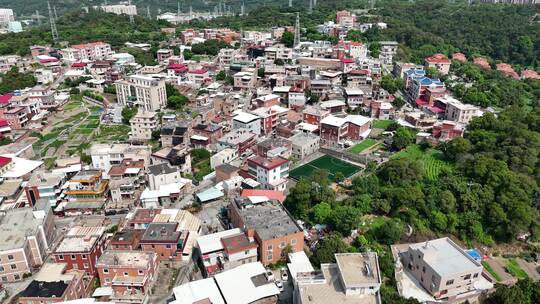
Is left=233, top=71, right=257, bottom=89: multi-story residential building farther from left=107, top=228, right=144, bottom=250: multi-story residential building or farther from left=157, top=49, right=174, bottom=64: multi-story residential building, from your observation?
left=107, top=228, right=144, bottom=250: multi-story residential building

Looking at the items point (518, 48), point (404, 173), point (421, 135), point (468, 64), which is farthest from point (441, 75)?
point (404, 173)

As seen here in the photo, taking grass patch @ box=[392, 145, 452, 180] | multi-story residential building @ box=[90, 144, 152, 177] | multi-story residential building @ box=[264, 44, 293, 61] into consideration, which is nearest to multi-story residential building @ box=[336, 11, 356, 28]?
multi-story residential building @ box=[264, 44, 293, 61]

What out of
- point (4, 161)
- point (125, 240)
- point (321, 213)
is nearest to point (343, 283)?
point (321, 213)

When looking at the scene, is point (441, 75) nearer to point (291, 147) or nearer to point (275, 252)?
point (291, 147)

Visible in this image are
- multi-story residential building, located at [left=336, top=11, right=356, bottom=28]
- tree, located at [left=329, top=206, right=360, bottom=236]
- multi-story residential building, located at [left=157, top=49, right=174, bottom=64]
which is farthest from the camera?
multi-story residential building, located at [left=336, top=11, right=356, bottom=28]

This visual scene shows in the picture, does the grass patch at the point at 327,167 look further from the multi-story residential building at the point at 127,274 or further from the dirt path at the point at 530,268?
the multi-story residential building at the point at 127,274

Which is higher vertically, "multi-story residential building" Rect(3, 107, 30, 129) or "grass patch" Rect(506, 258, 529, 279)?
"multi-story residential building" Rect(3, 107, 30, 129)
